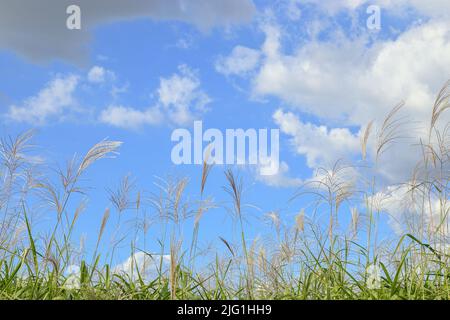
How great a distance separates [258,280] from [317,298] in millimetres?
664

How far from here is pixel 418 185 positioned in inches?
210

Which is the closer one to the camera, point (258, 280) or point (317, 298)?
point (317, 298)

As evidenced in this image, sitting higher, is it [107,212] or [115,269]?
[107,212]

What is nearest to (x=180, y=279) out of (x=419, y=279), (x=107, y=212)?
(x=107, y=212)

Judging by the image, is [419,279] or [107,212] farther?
[107,212]

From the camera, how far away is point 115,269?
17.3ft
